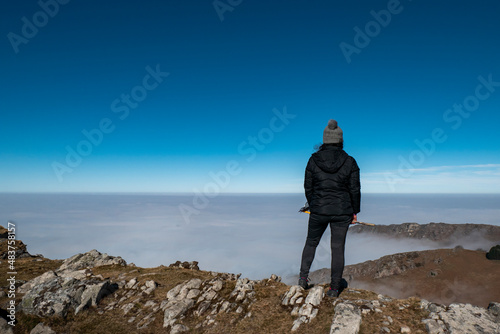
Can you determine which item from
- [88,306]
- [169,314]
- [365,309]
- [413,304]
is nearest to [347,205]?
[365,309]

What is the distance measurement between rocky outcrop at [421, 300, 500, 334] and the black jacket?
4177mm

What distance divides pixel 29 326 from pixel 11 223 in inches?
496

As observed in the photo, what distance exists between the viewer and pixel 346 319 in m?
8.38

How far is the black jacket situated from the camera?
909 cm

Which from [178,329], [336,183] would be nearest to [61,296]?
[178,329]

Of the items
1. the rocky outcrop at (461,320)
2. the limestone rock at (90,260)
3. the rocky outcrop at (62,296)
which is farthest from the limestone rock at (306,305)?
the limestone rock at (90,260)

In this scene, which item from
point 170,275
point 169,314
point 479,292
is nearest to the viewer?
point 169,314

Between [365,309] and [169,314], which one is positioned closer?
[365,309]

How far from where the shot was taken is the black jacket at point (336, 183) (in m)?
9.09

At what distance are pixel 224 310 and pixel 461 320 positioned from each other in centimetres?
835

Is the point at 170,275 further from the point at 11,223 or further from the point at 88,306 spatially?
the point at 11,223

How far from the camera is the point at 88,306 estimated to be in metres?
12.6

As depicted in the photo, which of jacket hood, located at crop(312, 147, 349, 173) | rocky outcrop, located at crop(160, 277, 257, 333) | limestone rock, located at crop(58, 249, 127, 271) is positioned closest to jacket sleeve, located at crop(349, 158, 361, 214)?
jacket hood, located at crop(312, 147, 349, 173)

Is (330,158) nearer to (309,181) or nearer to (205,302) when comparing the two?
(309,181)
